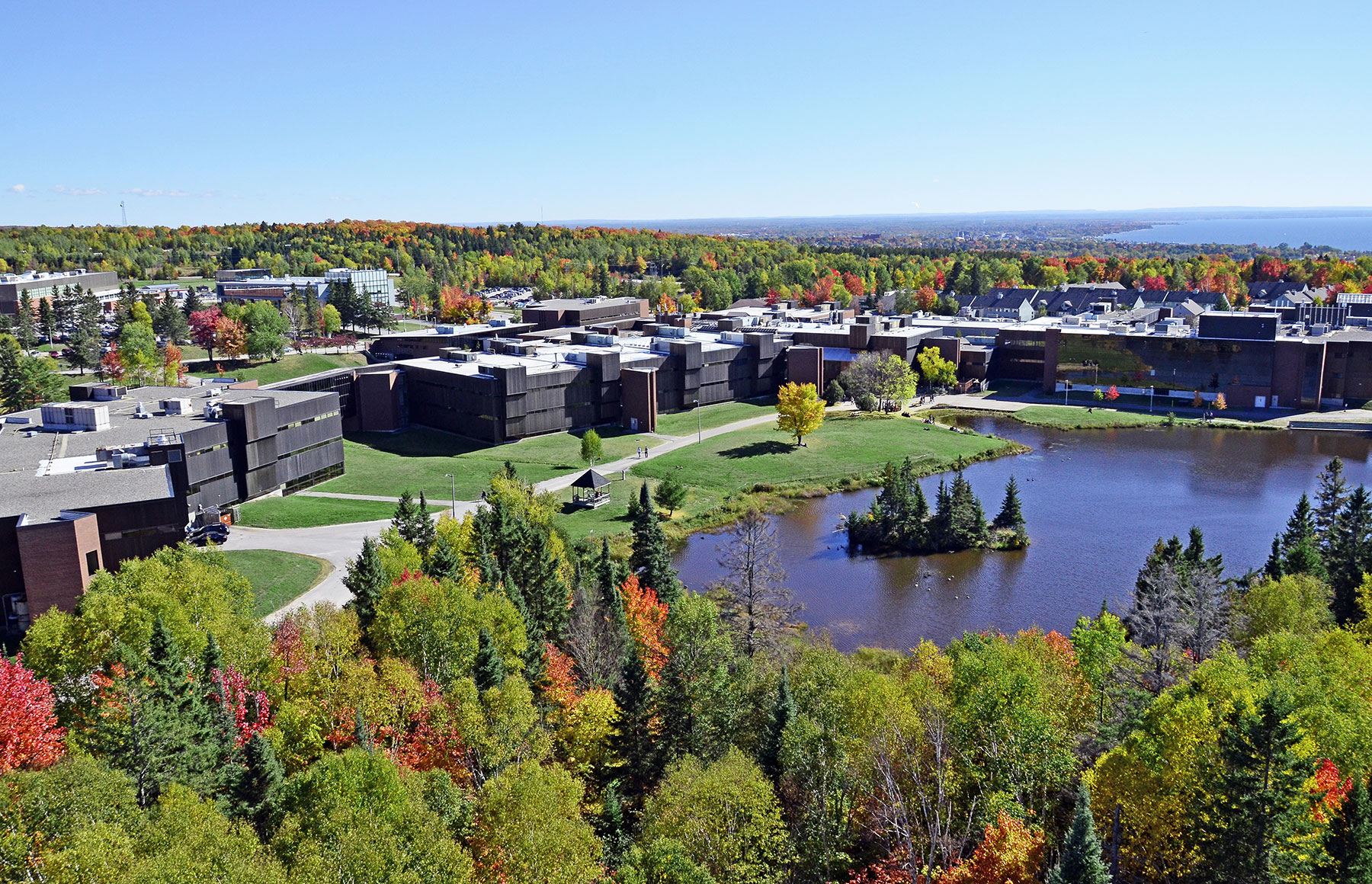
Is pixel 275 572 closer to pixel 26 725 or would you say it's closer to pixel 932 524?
pixel 26 725

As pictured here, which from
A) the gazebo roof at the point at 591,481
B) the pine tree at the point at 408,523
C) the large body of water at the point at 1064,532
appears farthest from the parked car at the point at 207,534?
the large body of water at the point at 1064,532

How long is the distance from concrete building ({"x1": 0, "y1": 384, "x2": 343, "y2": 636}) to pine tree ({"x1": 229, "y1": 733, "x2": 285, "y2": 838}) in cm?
1709

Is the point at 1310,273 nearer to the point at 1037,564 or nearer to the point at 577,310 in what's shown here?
the point at 577,310

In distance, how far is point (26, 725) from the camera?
28688mm

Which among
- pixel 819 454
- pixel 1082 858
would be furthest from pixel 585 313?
pixel 1082 858

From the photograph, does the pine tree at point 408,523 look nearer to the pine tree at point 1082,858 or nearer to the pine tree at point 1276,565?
the pine tree at point 1082,858

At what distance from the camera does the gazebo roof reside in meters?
66.6

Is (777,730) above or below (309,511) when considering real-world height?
above

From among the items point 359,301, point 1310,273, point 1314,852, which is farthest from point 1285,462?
point 1310,273

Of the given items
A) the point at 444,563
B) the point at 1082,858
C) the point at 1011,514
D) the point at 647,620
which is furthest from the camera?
the point at 1011,514

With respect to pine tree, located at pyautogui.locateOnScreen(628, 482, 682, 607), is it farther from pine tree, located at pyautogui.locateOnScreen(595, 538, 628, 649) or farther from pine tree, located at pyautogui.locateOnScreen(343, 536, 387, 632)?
pine tree, located at pyautogui.locateOnScreen(343, 536, 387, 632)

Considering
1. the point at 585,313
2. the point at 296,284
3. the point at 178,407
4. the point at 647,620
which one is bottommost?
the point at 647,620

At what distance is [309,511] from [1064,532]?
45313 mm

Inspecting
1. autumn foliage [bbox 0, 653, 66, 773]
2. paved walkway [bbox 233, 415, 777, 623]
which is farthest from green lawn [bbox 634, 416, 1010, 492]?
autumn foliage [bbox 0, 653, 66, 773]
